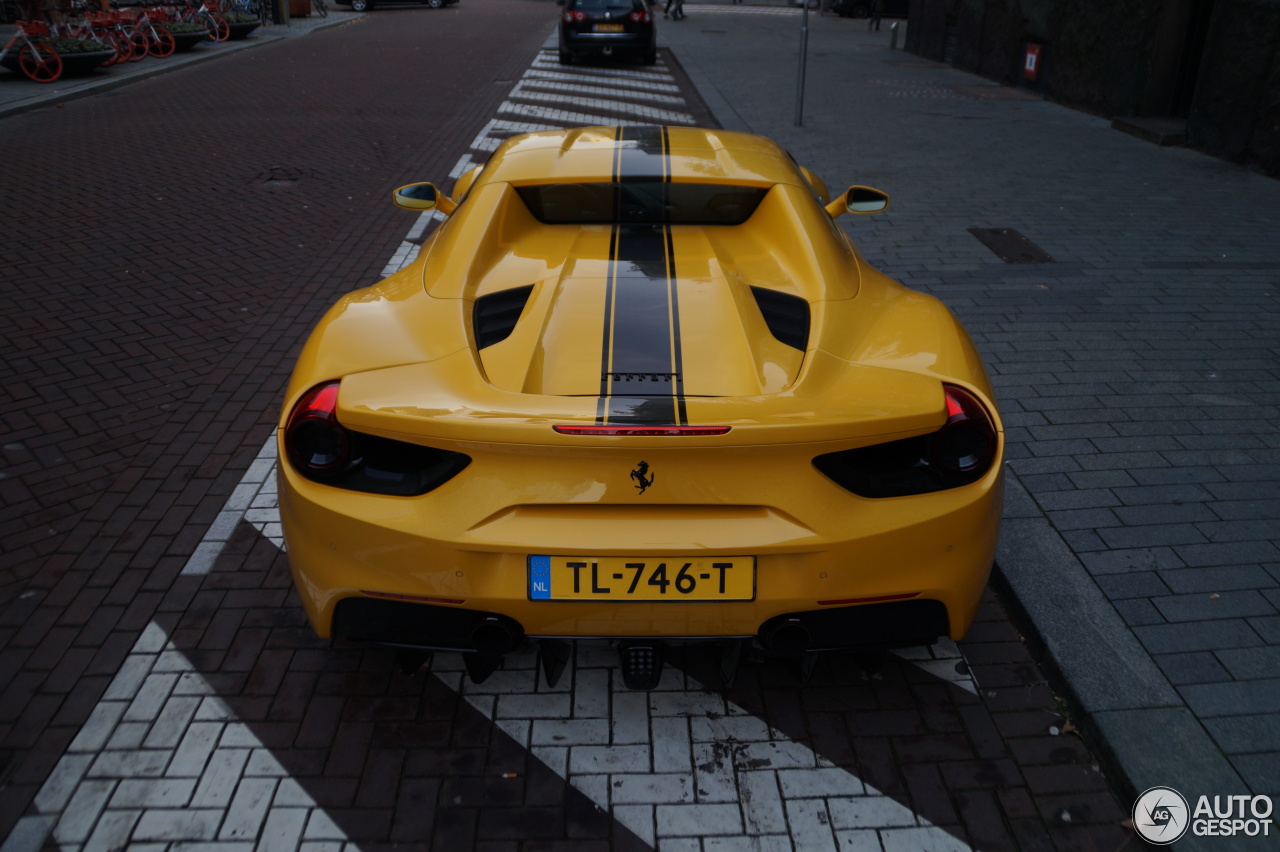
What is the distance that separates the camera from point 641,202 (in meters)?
3.55

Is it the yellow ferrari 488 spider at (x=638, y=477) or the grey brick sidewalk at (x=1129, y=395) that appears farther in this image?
the grey brick sidewalk at (x=1129, y=395)

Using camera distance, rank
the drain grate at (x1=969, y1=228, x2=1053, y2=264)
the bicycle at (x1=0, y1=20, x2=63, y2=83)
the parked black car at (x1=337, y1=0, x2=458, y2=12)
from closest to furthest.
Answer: the drain grate at (x1=969, y1=228, x2=1053, y2=264)
the bicycle at (x1=0, y1=20, x2=63, y2=83)
the parked black car at (x1=337, y1=0, x2=458, y2=12)

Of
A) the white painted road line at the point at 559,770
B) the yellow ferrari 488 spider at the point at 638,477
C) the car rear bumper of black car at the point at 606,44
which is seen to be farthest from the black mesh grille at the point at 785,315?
the car rear bumper of black car at the point at 606,44

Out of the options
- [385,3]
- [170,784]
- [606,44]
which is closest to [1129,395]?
[170,784]

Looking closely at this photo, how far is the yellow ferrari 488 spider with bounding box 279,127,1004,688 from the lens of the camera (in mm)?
2320

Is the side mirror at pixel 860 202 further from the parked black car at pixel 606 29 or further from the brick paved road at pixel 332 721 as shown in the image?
the parked black car at pixel 606 29

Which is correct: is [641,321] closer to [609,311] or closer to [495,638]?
[609,311]

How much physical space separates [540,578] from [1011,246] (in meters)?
6.25

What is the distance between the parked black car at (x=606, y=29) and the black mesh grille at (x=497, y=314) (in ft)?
58.2

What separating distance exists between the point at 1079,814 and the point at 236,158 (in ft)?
35.0

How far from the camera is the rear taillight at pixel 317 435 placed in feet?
8.09

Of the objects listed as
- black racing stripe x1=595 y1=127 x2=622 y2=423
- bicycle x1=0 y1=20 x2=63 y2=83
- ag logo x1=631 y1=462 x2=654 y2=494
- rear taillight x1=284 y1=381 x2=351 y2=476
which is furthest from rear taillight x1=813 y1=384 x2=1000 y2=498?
bicycle x1=0 y1=20 x2=63 y2=83

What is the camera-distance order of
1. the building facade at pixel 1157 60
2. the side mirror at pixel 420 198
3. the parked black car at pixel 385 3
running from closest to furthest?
1. the side mirror at pixel 420 198
2. the building facade at pixel 1157 60
3. the parked black car at pixel 385 3

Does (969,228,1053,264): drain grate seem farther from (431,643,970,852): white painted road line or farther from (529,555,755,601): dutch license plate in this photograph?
(529,555,755,601): dutch license plate
